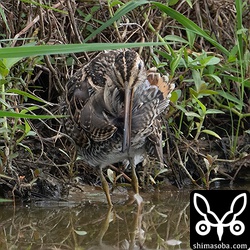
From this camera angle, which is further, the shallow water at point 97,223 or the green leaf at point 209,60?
the green leaf at point 209,60

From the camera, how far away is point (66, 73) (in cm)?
580

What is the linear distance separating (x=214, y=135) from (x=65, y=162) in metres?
1.09

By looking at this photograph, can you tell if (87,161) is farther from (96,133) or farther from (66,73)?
(66,73)

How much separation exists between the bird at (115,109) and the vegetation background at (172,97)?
242mm

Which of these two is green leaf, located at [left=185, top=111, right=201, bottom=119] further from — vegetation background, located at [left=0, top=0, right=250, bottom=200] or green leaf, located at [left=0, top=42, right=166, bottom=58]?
green leaf, located at [left=0, top=42, right=166, bottom=58]

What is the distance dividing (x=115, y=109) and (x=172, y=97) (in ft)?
2.30

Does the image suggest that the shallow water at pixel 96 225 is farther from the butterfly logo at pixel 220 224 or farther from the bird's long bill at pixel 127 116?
the bird's long bill at pixel 127 116

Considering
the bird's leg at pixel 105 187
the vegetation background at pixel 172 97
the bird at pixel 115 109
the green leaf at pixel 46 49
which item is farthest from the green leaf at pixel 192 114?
the green leaf at pixel 46 49

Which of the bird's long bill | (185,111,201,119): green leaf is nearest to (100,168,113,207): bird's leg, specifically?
the bird's long bill

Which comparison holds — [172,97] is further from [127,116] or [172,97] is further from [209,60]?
[127,116]

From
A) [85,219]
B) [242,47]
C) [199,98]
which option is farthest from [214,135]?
[85,219]

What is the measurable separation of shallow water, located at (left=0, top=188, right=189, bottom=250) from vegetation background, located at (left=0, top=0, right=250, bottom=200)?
0.22 m

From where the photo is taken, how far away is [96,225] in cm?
473

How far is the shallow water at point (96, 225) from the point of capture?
434 centimetres
